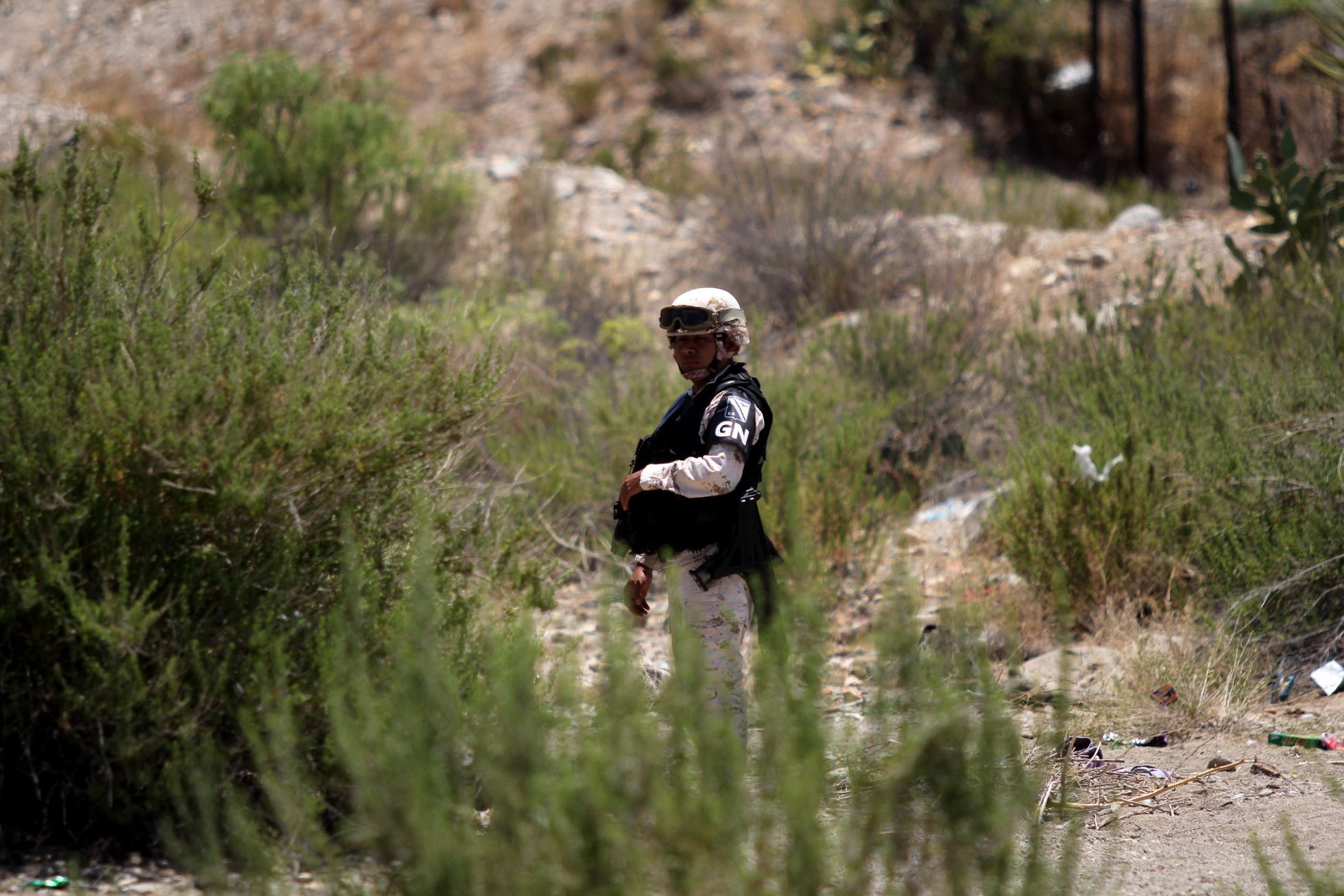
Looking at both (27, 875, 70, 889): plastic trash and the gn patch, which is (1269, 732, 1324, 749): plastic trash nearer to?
the gn patch

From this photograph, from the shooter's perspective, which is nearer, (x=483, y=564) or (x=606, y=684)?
(x=606, y=684)

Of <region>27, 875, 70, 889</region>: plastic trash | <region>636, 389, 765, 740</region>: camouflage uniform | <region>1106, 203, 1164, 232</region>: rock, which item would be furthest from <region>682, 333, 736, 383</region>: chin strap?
<region>1106, 203, 1164, 232</region>: rock

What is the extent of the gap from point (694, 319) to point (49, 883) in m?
2.57

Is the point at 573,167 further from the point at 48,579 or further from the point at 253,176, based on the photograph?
the point at 48,579

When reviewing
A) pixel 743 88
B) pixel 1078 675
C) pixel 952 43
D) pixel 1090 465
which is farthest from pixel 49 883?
pixel 952 43

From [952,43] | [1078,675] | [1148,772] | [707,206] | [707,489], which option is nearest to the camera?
[707,489]

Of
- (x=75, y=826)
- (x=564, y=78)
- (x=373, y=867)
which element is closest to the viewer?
(x=373, y=867)

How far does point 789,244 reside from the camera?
40.2 ft

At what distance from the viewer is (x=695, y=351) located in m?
4.30

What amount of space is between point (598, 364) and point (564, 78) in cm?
1334

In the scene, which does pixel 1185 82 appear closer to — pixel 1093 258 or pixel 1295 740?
pixel 1093 258

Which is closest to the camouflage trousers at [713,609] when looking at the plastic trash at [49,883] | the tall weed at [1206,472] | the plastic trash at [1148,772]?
the plastic trash at [1148,772]

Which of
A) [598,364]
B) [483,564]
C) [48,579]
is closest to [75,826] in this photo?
[48,579]

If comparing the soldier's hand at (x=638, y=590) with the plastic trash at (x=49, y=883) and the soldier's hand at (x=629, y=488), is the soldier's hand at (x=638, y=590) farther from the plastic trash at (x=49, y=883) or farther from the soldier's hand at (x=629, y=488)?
the plastic trash at (x=49, y=883)
